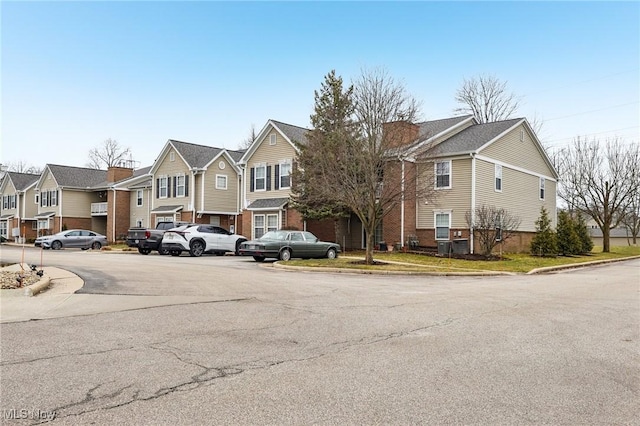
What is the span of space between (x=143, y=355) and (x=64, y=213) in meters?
49.5

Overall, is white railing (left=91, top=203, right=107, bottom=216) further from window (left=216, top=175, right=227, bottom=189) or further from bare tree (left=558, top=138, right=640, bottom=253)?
bare tree (left=558, top=138, right=640, bottom=253)

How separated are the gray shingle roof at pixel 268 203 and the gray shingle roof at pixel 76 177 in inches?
968

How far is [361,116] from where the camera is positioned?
23.7 meters

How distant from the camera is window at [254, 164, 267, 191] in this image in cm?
3544

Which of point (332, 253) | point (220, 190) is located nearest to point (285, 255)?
point (332, 253)

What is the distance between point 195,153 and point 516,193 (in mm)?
23295

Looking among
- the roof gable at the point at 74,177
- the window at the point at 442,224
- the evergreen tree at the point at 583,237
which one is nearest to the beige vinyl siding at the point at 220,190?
the window at the point at 442,224

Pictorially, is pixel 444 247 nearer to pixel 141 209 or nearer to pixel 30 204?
pixel 141 209

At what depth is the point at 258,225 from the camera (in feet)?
114

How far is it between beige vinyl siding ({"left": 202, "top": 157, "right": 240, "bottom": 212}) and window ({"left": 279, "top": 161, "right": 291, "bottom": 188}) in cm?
713

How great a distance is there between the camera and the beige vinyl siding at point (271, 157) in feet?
112

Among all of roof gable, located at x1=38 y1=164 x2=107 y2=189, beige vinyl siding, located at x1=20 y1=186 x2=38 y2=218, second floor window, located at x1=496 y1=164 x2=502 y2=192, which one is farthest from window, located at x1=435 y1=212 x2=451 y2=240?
beige vinyl siding, located at x1=20 y1=186 x2=38 y2=218

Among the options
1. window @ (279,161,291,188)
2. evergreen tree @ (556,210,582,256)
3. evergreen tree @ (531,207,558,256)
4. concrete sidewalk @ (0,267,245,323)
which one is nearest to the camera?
concrete sidewalk @ (0,267,245,323)

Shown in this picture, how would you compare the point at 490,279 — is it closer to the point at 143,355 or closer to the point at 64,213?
the point at 143,355
